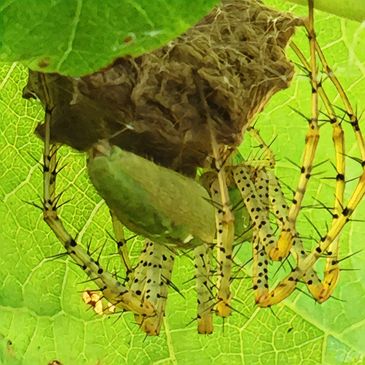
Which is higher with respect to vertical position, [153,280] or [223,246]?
[223,246]

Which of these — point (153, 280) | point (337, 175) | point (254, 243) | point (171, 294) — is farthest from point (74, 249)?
point (171, 294)

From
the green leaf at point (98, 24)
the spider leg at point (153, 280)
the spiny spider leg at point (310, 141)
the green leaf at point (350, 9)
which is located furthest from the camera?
the spider leg at point (153, 280)

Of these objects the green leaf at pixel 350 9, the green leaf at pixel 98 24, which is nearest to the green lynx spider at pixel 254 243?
the green leaf at pixel 350 9

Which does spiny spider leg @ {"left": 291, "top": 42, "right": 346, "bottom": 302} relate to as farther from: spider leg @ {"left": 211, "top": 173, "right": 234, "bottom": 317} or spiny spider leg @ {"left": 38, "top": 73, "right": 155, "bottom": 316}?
spiny spider leg @ {"left": 38, "top": 73, "right": 155, "bottom": 316}

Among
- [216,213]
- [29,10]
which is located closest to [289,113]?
[216,213]

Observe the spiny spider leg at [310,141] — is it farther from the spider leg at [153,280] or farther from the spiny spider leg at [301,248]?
the spider leg at [153,280]

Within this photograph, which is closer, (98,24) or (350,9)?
(98,24)

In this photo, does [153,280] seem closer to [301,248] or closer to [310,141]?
[301,248]
